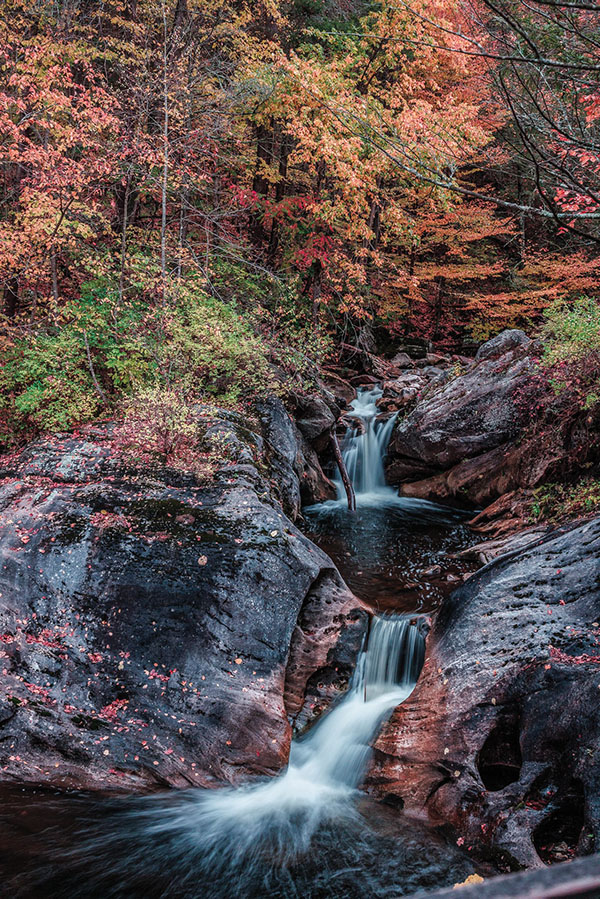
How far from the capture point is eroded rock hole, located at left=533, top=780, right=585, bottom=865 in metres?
3.61

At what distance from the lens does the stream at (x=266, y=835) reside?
12.5 feet

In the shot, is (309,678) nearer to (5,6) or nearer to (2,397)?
(2,397)

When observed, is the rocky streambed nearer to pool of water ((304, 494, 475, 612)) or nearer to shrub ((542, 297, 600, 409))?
pool of water ((304, 494, 475, 612))

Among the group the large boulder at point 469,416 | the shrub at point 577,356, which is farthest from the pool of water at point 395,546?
the shrub at point 577,356

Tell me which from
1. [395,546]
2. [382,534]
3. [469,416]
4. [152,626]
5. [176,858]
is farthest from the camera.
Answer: [469,416]

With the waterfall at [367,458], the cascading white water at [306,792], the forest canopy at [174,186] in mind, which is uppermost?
the forest canopy at [174,186]

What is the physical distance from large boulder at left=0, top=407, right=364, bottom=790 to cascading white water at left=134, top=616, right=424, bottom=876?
9.2 inches

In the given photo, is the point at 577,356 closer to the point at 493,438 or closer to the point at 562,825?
the point at 493,438

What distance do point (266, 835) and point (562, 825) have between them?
242cm

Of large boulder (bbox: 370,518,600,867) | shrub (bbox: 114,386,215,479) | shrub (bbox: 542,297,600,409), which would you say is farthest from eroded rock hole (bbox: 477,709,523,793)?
shrub (bbox: 542,297,600,409)

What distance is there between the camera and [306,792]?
195 inches

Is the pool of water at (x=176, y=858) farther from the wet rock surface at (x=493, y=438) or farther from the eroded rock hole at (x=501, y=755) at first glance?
the wet rock surface at (x=493, y=438)

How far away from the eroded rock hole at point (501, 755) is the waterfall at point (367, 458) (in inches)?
292

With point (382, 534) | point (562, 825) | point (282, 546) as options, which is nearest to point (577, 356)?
point (382, 534)
